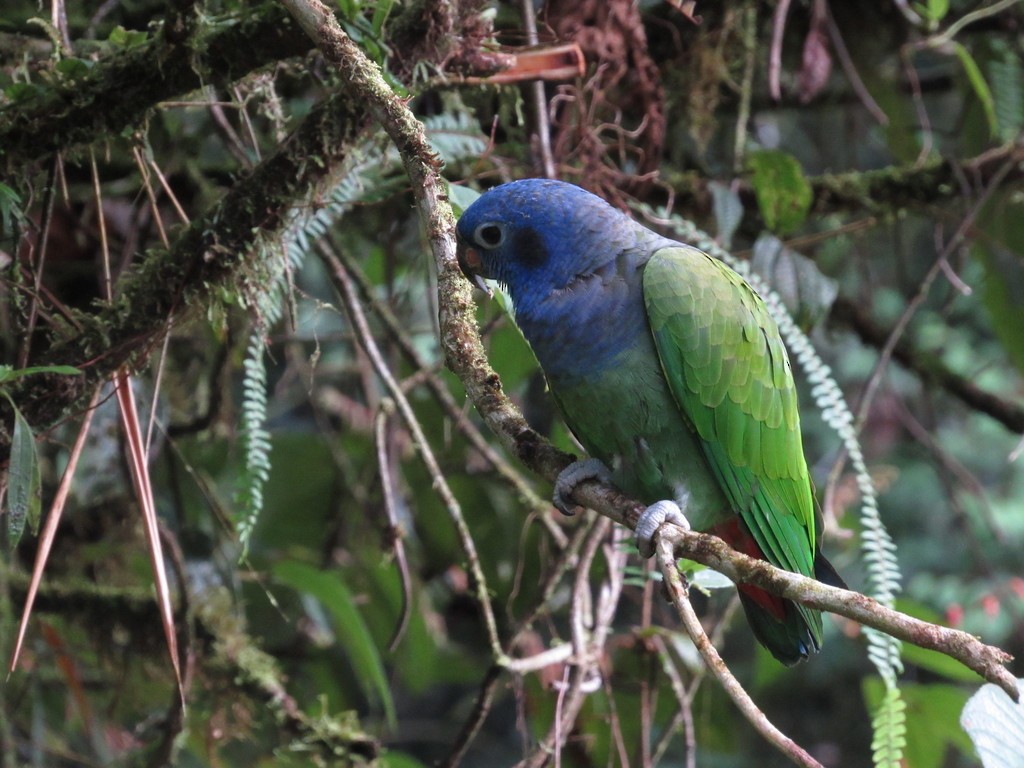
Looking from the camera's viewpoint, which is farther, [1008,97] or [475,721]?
[1008,97]

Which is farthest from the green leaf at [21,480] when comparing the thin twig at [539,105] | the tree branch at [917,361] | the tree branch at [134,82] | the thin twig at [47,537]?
the tree branch at [917,361]

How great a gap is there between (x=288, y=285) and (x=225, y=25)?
598 mm

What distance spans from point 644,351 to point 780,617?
0.79 meters

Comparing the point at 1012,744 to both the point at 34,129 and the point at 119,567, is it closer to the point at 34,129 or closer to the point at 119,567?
the point at 34,129

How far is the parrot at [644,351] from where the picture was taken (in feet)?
7.41

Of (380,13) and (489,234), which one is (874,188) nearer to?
(489,234)

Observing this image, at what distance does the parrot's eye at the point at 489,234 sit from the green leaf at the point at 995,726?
1.37m

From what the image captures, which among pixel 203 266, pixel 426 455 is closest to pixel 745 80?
pixel 426 455

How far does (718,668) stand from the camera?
1347mm

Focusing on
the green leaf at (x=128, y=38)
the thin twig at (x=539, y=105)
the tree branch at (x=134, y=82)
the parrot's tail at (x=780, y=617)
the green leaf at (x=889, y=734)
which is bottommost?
the parrot's tail at (x=780, y=617)

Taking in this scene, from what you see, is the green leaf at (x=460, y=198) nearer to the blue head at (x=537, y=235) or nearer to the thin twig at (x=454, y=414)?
the blue head at (x=537, y=235)

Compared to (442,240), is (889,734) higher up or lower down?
lower down

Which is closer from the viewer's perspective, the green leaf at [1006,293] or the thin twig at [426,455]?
the thin twig at [426,455]

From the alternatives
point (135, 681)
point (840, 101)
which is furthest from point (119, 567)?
point (840, 101)
